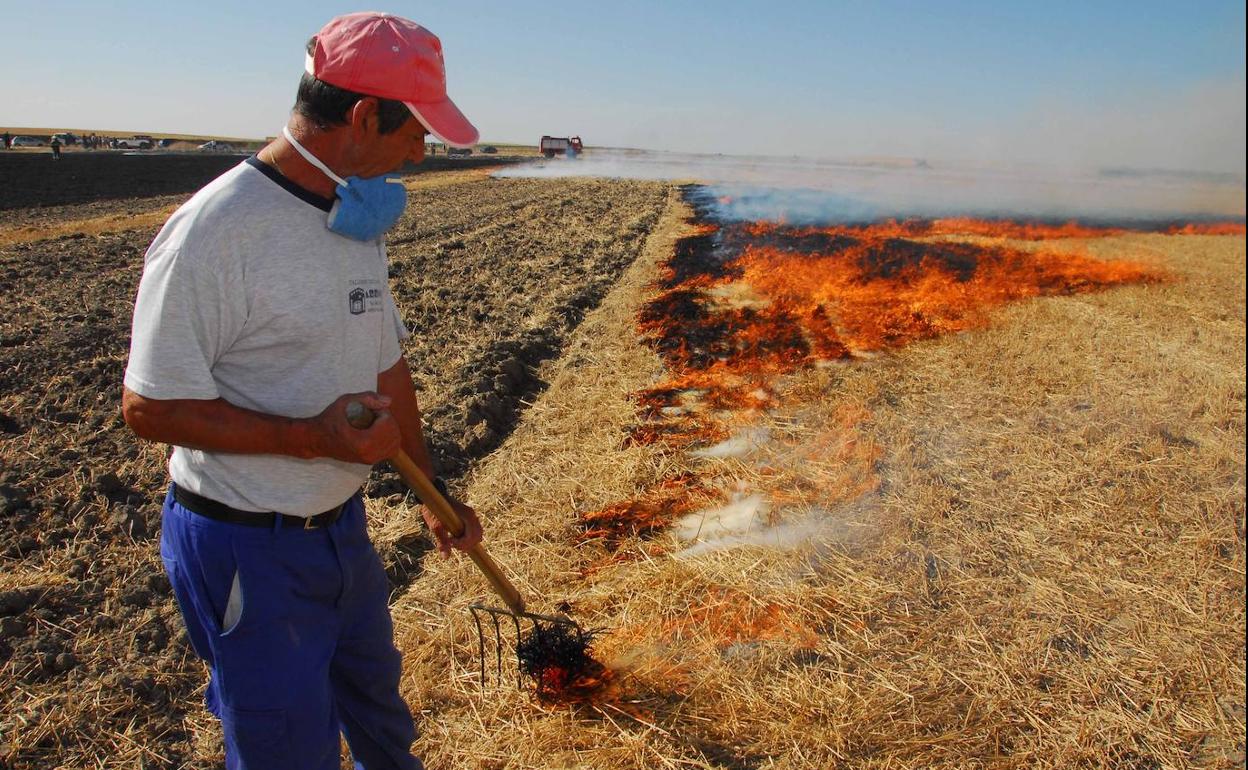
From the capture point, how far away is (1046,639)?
3559 mm

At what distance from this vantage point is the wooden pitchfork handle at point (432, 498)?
5.92 feet

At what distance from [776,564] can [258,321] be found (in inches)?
123

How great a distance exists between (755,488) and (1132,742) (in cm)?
242

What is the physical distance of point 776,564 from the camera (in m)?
4.09

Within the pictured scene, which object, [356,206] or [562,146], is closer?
[356,206]

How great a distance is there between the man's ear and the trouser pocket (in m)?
1.51

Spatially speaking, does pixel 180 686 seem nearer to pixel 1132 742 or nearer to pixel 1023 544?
pixel 1132 742

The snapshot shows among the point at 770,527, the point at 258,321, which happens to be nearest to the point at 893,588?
the point at 770,527

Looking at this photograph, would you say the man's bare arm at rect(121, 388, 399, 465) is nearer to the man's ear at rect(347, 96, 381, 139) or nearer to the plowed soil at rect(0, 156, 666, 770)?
the man's ear at rect(347, 96, 381, 139)

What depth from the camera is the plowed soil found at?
10.6 feet

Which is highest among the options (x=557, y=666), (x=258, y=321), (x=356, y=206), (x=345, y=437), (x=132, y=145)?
(x=132, y=145)

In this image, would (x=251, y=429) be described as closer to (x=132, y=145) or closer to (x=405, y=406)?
(x=405, y=406)

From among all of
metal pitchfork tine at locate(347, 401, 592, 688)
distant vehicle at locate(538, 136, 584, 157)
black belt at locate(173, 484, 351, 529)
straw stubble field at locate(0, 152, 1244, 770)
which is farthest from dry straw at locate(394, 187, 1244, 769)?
distant vehicle at locate(538, 136, 584, 157)

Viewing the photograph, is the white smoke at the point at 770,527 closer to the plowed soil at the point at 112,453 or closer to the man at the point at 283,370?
the plowed soil at the point at 112,453
